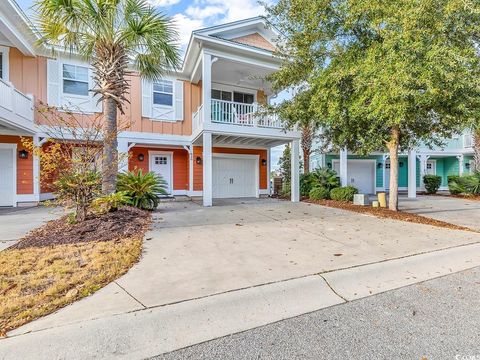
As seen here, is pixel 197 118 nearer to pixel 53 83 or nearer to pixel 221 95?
pixel 221 95

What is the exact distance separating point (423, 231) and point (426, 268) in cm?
269

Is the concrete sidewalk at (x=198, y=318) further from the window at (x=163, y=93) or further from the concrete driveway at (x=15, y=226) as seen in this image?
the window at (x=163, y=93)

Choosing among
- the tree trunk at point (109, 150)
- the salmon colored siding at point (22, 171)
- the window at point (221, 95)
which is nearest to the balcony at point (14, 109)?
the salmon colored siding at point (22, 171)

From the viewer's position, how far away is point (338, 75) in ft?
24.1

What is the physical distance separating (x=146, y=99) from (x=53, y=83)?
3540mm

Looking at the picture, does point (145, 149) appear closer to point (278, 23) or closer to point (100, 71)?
point (100, 71)

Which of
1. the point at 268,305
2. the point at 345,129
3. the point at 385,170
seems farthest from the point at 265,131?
the point at 385,170

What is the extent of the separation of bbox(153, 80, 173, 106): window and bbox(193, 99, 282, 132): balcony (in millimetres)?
1531

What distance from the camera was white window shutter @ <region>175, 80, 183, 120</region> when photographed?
12.9 meters

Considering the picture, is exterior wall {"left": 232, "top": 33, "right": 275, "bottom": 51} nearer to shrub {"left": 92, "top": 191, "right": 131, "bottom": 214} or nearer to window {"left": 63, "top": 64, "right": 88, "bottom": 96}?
window {"left": 63, "top": 64, "right": 88, "bottom": 96}

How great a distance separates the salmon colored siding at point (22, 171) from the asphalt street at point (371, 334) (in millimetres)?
11515

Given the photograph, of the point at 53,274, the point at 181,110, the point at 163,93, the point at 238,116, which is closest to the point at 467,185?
the point at 238,116

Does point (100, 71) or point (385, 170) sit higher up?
point (100, 71)

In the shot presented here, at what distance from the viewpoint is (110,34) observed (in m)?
6.87
